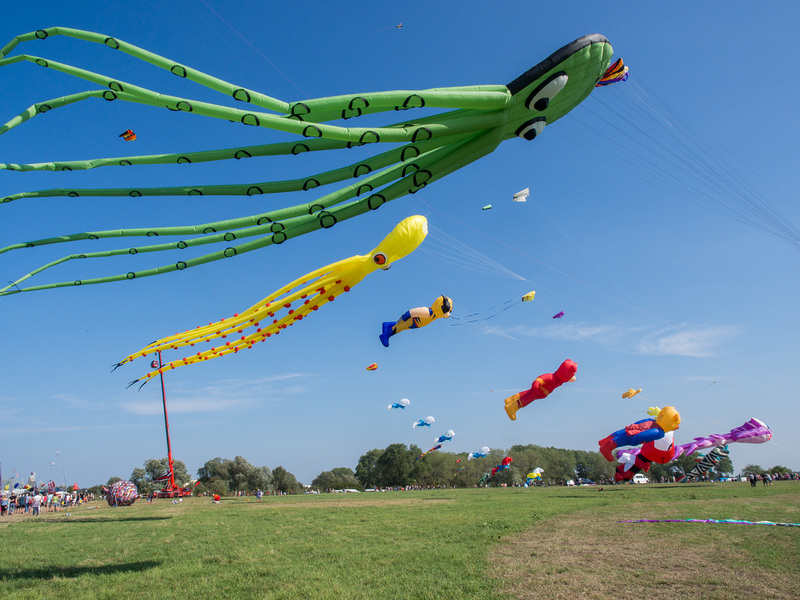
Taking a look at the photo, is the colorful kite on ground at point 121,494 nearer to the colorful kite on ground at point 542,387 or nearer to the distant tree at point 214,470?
the colorful kite on ground at point 542,387

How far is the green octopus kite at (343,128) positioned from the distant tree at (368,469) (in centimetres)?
7754

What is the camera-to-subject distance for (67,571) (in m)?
9.99

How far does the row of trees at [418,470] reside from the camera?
64.0m

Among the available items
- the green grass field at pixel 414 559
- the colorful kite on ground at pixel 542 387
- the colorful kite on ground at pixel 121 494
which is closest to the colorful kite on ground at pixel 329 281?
the green grass field at pixel 414 559

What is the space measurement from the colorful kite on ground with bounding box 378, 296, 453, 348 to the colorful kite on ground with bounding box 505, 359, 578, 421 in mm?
7939

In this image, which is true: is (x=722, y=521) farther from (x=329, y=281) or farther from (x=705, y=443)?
(x=705, y=443)

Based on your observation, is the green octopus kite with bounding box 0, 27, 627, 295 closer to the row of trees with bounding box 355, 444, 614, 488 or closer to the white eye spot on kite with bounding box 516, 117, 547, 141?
the white eye spot on kite with bounding box 516, 117, 547, 141

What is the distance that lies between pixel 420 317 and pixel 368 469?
72.0 meters

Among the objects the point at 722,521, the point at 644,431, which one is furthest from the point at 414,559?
the point at 644,431

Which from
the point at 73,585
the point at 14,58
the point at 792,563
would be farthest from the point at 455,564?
the point at 14,58

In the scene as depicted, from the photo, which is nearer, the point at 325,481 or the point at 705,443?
the point at 705,443

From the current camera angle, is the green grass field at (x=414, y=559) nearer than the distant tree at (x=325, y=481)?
Yes

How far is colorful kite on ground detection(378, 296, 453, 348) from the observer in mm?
12891

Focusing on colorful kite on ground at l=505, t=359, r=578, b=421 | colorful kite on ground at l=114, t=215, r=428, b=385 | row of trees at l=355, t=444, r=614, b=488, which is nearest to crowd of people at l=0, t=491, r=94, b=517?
colorful kite on ground at l=505, t=359, r=578, b=421
